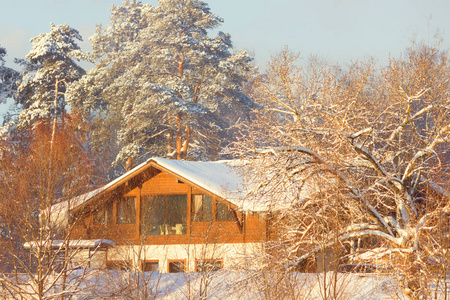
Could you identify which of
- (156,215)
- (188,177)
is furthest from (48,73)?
(188,177)

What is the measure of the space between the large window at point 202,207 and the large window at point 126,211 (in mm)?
3299

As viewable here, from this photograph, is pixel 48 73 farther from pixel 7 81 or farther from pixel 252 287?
pixel 252 287

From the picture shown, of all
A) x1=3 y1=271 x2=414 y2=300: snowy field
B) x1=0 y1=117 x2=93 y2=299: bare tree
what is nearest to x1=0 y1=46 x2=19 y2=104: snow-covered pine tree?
x1=0 y1=117 x2=93 y2=299: bare tree

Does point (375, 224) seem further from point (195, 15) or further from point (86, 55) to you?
point (86, 55)

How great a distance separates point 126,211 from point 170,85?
1152cm

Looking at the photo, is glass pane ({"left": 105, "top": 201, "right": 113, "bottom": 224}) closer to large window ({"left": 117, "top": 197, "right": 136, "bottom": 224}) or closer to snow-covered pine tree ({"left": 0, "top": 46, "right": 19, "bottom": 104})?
large window ({"left": 117, "top": 197, "right": 136, "bottom": 224})

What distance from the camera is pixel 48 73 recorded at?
43.6 metres

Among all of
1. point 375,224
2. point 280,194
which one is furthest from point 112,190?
point 375,224

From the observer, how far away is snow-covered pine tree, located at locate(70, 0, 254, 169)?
126 ft

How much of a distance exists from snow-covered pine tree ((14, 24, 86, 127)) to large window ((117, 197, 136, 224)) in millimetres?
14754

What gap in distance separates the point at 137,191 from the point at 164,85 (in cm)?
1105

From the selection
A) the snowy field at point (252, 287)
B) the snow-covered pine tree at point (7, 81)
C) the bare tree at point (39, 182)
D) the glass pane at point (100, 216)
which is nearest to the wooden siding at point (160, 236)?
the glass pane at point (100, 216)

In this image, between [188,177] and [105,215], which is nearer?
[188,177]

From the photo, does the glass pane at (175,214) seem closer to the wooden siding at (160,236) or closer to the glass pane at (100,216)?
the wooden siding at (160,236)
